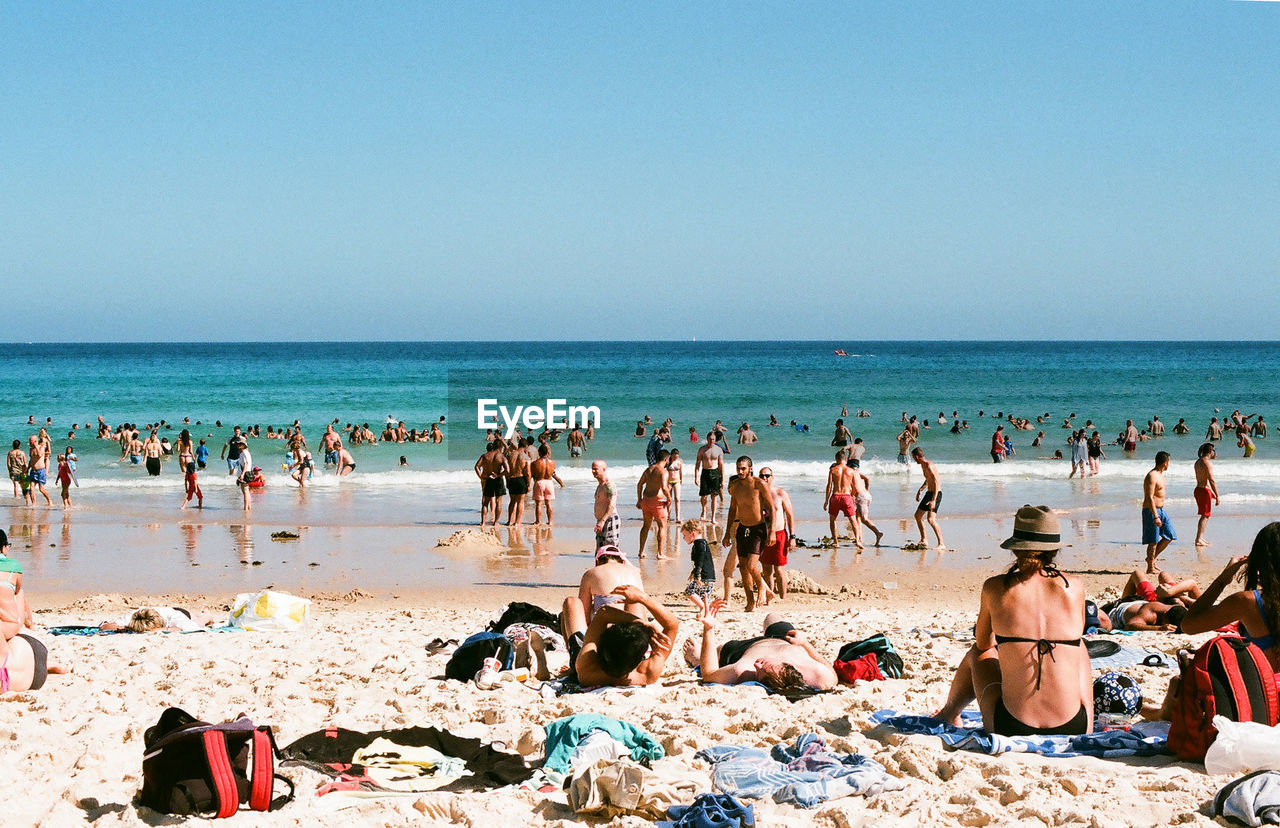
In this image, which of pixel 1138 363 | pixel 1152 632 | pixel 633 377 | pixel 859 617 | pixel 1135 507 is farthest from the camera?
pixel 1138 363

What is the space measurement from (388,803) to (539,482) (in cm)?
1176

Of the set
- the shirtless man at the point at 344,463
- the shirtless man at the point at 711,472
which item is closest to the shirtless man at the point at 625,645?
the shirtless man at the point at 711,472

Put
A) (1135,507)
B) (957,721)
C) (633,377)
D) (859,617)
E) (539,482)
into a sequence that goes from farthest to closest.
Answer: (633,377), (1135,507), (539,482), (859,617), (957,721)

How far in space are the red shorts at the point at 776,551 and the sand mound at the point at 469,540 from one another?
16.1 ft

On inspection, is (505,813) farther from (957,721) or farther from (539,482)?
(539,482)

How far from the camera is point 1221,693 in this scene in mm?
4859

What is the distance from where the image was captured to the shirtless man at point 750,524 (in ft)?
34.3

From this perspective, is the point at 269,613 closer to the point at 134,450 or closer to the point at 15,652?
the point at 15,652

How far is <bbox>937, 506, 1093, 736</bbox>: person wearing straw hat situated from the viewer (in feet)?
16.5

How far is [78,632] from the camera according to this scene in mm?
8812

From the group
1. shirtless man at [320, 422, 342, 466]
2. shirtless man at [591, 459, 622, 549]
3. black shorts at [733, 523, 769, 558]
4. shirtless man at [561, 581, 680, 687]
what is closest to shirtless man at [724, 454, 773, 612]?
black shorts at [733, 523, 769, 558]

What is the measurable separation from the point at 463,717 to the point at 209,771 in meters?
1.81

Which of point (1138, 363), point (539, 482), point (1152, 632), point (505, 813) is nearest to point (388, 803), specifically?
point (505, 813)

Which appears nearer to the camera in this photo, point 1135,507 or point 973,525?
point 973,525
